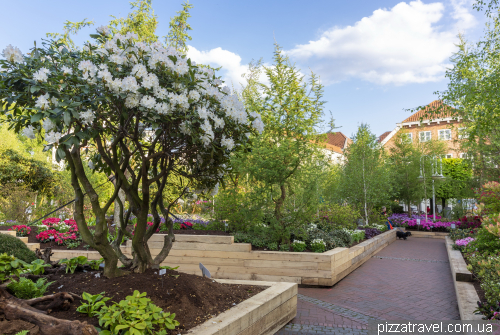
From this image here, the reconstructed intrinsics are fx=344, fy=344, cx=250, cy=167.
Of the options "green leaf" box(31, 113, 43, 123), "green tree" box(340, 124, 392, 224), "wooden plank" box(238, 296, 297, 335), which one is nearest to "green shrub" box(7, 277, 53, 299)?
"green leaf" box(31, 113, 43, 123)

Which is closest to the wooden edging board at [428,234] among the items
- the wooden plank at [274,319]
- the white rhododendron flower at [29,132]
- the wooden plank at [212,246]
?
the wooden plank at [212,246]

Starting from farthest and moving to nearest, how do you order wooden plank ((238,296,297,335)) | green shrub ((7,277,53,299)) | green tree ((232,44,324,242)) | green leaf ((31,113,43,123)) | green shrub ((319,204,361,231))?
green shrub ((319,204,361,231))
green tree ((232,44,324,242))
wooden plank ((238,296,297,335))
green shrub ((7,277,53,299))
green leaf ((31,113,43,123))

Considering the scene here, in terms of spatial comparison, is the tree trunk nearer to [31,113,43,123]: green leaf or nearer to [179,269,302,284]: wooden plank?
[31,113,43,123]: green leaf

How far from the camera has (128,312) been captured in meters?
2.87

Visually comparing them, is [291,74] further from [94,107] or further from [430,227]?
[430,227]

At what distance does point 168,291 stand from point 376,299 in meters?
3.92

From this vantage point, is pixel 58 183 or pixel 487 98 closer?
Result: pixel 487 98

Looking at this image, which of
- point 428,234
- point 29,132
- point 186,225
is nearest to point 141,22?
point 186,225

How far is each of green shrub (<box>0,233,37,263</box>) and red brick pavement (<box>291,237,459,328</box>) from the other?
12.9 feet

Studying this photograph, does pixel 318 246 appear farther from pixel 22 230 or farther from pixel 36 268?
pixel 22 230

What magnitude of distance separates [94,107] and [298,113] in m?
6.56

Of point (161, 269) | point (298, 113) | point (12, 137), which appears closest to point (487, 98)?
point (298, 113)

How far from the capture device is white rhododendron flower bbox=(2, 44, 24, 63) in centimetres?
311

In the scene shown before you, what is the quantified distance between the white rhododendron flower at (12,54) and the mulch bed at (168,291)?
232 cm
